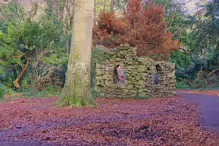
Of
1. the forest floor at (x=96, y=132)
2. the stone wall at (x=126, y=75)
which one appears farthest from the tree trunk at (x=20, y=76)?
the forest floor at (x=96, y=132)

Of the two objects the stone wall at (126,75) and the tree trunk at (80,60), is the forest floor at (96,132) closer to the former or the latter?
the tree trunk at (80,60)

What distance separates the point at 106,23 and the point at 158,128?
42.9 feet

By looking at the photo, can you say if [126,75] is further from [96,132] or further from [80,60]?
[96,132]

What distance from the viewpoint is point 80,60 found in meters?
7.82

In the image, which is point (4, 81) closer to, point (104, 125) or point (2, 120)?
point (2, 120)

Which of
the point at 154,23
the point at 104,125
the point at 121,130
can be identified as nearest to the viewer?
the point at 121,130

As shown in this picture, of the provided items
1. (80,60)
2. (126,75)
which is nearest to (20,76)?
(126,75)

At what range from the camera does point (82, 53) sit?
786 cm

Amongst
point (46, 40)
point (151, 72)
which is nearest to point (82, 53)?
point (151, 72)

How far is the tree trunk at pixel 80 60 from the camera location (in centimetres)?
775

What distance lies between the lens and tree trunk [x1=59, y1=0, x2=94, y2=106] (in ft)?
25.4

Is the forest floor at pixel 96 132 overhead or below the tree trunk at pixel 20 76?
below

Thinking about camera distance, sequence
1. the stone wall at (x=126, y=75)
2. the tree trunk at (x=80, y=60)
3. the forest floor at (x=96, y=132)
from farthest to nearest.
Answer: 1. the stone wall at (x=126, y=75)
2. the tree trunk at (x=80, y=60)
3. the forest floor at (x=96, y=132)

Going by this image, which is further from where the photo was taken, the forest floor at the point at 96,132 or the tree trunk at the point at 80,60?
the tree trunk at the point at 80,60
